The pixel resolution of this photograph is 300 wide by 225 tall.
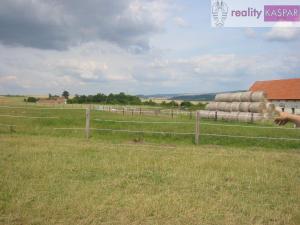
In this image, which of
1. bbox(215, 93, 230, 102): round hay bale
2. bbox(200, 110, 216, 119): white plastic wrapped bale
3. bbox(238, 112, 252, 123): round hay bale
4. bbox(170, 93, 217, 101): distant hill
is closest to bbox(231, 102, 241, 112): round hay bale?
bbox(238, 112, 252, 123): round hay bale

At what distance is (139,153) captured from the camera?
10.7 m

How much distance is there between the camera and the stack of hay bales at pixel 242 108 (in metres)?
24.4

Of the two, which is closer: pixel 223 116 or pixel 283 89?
pixel 223 116

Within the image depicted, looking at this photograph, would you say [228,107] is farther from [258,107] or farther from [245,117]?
[258,107]

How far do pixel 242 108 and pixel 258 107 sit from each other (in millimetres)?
1688

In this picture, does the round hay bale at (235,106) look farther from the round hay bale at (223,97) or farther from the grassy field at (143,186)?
the grassy field at (143,186)

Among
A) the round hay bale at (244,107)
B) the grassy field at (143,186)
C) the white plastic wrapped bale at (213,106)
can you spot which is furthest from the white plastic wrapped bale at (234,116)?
the grassy field at (143,186)

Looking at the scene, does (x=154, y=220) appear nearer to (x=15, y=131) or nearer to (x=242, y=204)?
(x=242, y=204)

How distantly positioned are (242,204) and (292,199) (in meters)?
0.92

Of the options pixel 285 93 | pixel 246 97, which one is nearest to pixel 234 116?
pixel 246 97

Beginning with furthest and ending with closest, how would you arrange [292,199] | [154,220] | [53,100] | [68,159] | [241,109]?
[53,100] < [241,109] < [68,159] < [292,199] < [154,220]

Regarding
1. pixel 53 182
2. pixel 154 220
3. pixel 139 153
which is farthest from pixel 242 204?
pixel 139 153

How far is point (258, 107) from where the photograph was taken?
80.0 feet

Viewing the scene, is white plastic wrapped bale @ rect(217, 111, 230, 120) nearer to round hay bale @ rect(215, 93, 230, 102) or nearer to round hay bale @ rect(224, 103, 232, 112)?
round hay bale @ rect(224, 103, 232, 112)
